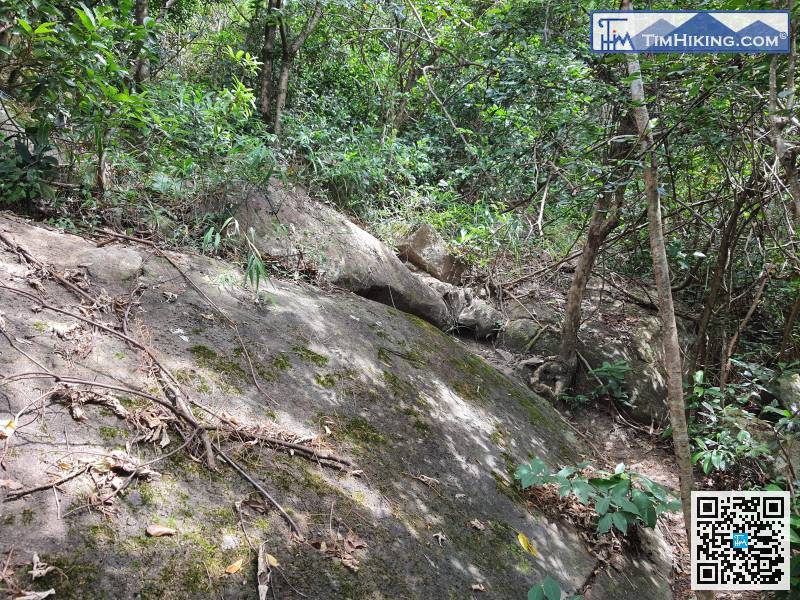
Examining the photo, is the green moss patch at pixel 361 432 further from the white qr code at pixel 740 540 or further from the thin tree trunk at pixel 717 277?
the thin tree trunk at pixel 717 277

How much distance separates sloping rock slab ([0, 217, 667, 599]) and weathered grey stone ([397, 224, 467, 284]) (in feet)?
7.60

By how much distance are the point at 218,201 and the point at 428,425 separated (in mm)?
2692

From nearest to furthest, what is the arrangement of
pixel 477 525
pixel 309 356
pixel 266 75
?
pixel 477 525
pixel 309 356
pixel 266 75

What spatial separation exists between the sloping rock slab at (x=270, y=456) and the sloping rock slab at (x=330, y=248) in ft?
1.60

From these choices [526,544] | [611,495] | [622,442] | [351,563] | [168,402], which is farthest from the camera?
[622,442]

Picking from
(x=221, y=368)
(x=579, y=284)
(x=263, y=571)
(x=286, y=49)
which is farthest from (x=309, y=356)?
(x=286, y=49)

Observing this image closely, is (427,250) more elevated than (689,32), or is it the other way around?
(689,32)

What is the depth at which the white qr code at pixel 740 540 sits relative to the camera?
115 inches

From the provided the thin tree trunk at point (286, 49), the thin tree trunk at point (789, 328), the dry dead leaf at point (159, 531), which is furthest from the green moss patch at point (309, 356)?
the thin tree trunk at point (789, 328)

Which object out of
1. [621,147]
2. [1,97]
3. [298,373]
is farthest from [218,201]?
[621,147]

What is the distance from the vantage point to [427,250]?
22.5 feet

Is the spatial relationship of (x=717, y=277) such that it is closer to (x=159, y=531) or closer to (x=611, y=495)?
(x=611, y=495)

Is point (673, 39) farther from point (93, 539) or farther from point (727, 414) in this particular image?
point (93, 539)

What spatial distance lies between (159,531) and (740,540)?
321 centimetres
